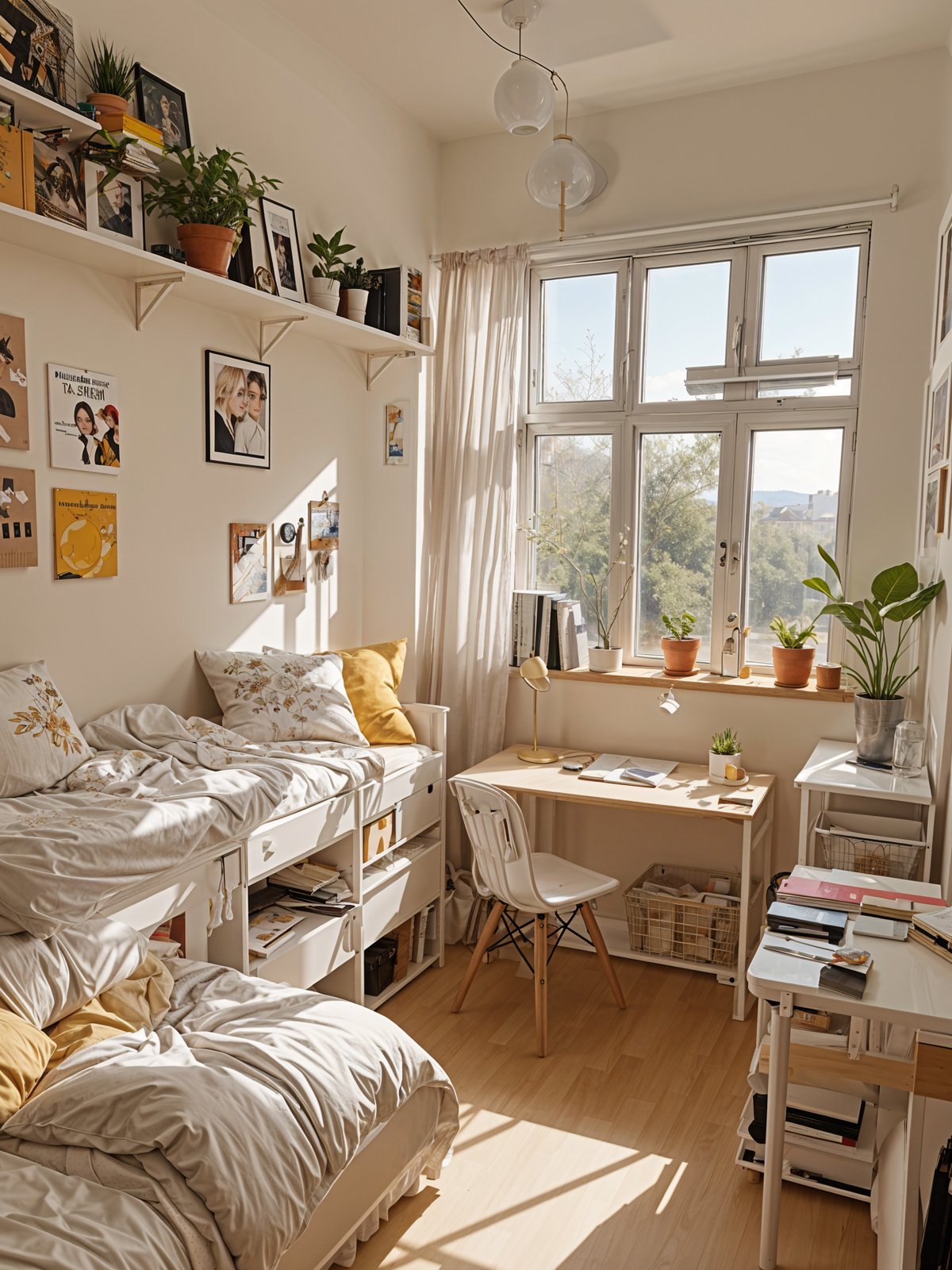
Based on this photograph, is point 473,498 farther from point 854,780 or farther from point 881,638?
point 854,780

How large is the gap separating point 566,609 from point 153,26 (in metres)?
2.25

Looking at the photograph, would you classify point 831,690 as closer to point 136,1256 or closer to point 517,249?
point 517,249

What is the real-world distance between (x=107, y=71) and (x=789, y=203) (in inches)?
87.1

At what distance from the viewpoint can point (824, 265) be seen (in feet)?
11.2

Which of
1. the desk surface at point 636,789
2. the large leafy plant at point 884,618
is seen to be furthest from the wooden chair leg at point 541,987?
the large leafy plant at point 884,618

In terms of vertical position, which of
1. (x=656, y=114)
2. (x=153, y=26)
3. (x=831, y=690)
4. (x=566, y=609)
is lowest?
(x=831, y=690)

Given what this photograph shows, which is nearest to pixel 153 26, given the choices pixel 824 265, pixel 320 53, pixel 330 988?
pixel 320 53

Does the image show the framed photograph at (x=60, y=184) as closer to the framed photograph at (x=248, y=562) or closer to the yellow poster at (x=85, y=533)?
the yellow poster at (x=85, y=533)

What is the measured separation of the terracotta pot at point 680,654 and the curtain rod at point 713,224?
1.47 metres

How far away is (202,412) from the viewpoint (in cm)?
293

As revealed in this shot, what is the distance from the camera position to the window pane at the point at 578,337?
3758 millimetres

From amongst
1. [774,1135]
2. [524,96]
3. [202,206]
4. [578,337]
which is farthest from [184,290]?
[774,1135]

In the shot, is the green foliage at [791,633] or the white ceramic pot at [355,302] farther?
the green foliage at [791,633]

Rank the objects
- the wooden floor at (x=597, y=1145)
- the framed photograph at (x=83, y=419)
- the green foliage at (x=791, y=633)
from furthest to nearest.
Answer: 1. the green foliage at (x=791, y=633)
2. the framed photograph at (x=83, y=419)
3. the wooden floor at (x=597, y=1145)
